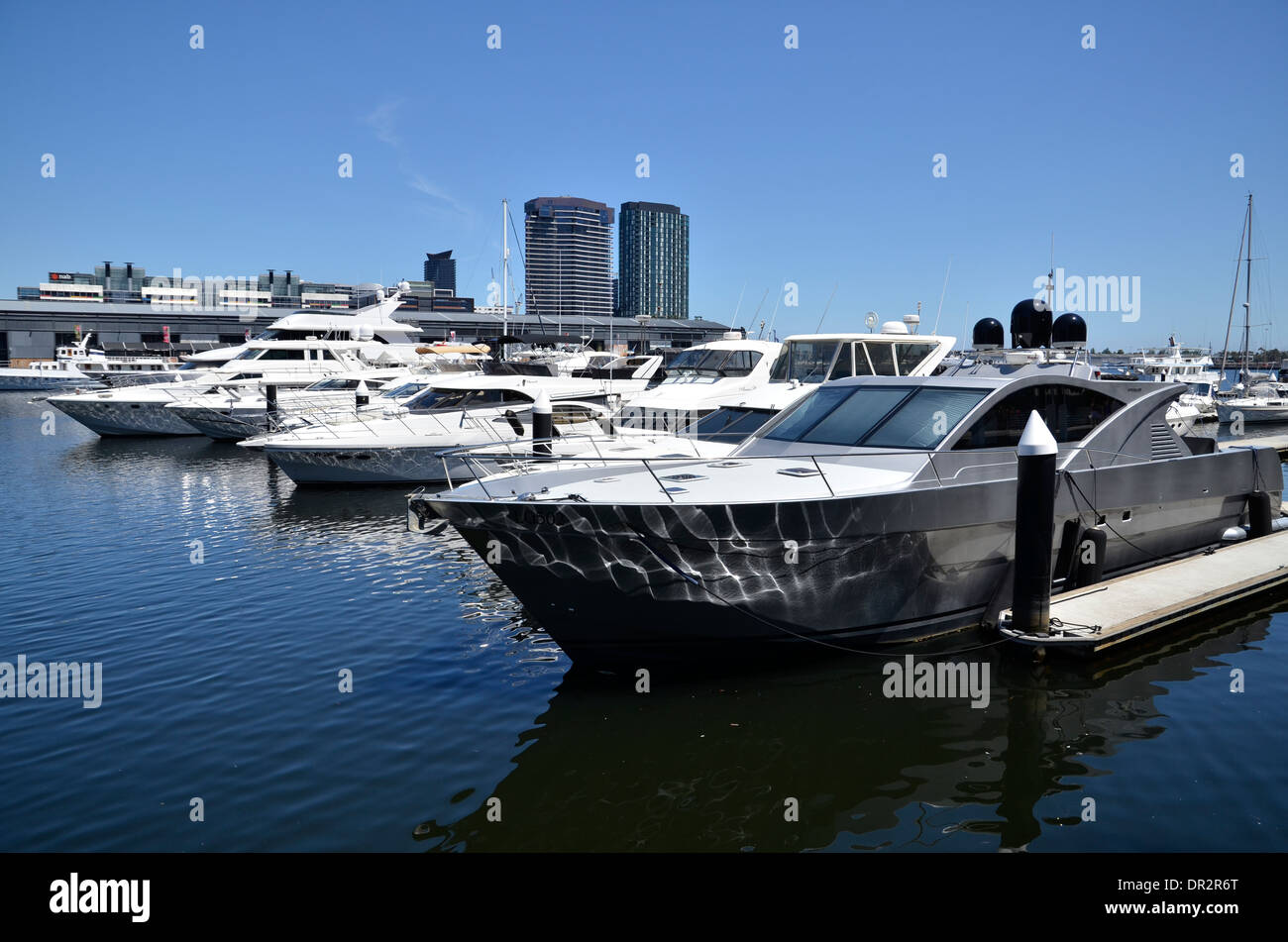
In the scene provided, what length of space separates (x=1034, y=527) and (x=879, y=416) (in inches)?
95.2

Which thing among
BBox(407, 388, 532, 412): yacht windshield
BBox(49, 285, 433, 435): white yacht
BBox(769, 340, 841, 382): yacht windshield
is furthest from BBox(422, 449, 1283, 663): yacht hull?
BBox(49, 285, 433, 435): white yacht

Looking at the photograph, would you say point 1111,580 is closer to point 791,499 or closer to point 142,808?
point 791,499

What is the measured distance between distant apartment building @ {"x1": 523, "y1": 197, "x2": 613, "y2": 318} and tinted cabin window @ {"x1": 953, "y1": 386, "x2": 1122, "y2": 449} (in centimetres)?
9657

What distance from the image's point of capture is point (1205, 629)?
32.2ft

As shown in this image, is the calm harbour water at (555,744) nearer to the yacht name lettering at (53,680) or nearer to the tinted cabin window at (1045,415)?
the yacht name lettering at (53,680)

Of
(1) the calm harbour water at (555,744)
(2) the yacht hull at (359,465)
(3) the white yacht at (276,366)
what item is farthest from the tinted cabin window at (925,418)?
(3) the white yacht at (276,366)

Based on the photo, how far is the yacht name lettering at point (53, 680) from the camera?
Result: 8070mm

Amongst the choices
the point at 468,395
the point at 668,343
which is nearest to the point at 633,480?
the point at 468,395

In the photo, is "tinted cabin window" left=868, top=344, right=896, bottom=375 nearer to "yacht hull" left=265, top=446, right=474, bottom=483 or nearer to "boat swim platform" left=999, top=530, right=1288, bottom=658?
"boat swim platform" left=999, top=530, right=1288, bottom=658

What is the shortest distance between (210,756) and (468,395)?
15969 mm

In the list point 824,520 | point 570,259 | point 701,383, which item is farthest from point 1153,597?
point 570,259

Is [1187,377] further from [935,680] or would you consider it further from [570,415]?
[935,680]

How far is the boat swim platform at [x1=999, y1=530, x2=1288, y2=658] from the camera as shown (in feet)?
26.7

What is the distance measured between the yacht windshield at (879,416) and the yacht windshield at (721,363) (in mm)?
8654
